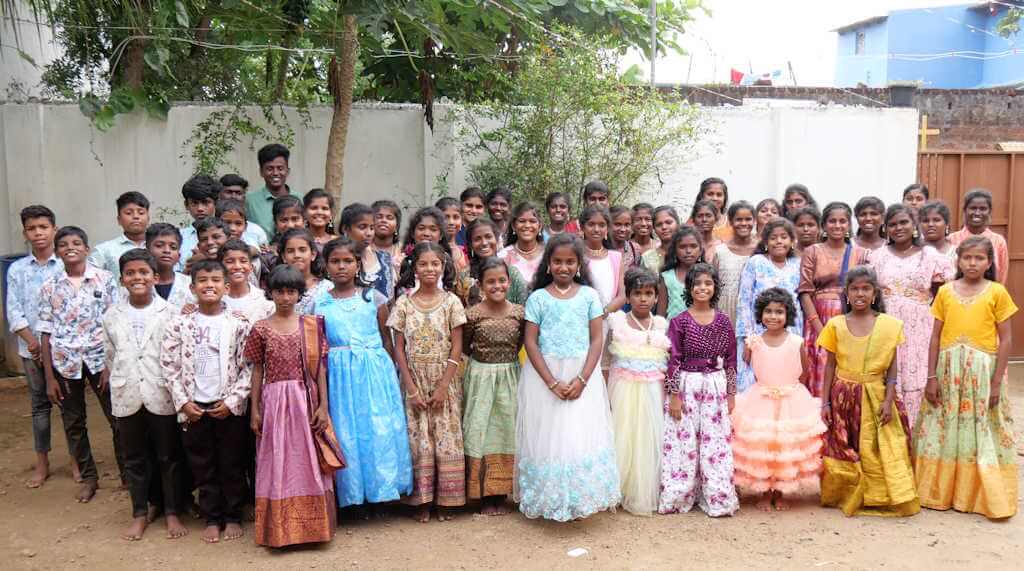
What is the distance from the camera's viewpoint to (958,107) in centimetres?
1103

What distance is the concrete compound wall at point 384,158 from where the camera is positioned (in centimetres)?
693

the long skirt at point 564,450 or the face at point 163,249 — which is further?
the face at point 163,249

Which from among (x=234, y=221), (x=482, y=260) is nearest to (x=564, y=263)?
(x=482, y=260)

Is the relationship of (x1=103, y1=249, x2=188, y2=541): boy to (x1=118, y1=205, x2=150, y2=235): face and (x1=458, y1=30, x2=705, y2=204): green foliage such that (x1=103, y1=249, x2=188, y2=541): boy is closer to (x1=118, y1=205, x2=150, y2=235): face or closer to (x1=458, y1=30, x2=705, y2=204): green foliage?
(x1=118, y1=205, x2=150, y2=235): face

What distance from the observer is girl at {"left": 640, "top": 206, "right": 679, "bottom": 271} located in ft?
17.0

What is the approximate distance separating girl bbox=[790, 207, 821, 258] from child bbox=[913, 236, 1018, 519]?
33.5 inches

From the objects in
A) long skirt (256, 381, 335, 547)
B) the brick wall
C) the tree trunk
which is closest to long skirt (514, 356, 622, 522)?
long skirt (256, 381, 335, 547)

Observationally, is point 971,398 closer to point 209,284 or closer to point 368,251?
point 368,251

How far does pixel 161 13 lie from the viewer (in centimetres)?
519

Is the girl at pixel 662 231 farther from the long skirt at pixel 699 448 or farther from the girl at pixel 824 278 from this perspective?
the long skirt at pixel 699 448

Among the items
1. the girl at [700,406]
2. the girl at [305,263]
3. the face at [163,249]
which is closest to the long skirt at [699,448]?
the girl at [700,406]

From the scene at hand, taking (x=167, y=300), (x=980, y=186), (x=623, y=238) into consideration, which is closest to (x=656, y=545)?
(x=623, y=238)

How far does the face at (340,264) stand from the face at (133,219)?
4.62 ft

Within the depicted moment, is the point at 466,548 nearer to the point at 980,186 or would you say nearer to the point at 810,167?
the point at 810,167
